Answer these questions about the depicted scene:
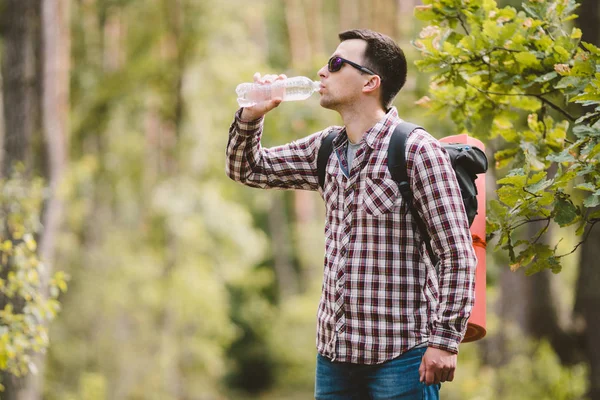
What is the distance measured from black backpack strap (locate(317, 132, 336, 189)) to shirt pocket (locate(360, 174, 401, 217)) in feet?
1.14

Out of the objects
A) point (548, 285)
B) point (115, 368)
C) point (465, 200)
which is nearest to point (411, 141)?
point (465, 200)

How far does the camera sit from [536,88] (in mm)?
3871

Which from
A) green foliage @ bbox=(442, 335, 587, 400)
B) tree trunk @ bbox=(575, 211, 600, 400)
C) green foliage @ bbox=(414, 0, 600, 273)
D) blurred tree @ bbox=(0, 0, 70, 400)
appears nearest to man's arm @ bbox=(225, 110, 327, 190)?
green foliage @ bbox=(414, 0, 600, 273)

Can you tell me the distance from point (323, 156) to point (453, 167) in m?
0.57

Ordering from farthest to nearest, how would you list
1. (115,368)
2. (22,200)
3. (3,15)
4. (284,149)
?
(115,368)
(3,15)
(22,200)
(284,149)

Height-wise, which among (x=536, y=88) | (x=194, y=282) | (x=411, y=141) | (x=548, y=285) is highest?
(x=536, y=88)

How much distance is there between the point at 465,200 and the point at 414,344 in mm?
610

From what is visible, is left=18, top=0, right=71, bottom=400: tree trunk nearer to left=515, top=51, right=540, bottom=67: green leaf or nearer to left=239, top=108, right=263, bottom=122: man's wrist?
left=239, top=108, right=263, bottom=122: man's wrist

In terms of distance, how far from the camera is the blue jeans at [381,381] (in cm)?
276

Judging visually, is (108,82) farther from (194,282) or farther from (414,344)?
(414,344)

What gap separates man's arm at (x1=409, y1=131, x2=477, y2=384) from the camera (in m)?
2.69

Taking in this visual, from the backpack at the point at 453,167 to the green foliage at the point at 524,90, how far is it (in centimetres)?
16

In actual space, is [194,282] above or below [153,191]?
below

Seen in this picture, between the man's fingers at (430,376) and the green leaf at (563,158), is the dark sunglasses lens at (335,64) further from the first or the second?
the man's fingers at (430,376)
